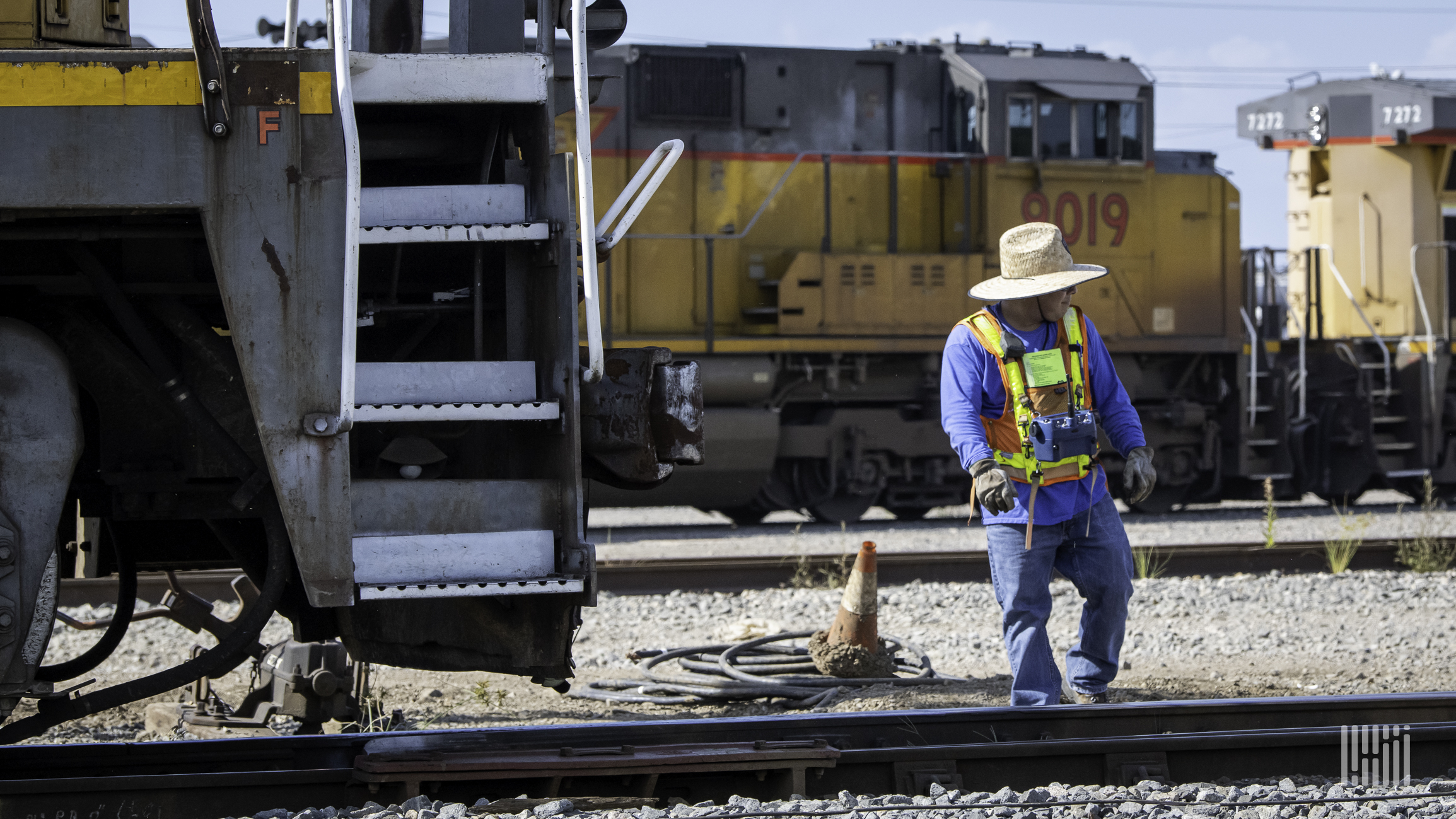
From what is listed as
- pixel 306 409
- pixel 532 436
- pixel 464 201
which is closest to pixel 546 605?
pixel 532 436

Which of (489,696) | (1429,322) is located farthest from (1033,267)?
(1429,322)

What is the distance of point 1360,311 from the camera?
13.4 m

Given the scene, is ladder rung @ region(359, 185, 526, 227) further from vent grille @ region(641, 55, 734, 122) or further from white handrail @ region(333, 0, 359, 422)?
vent grille @ region(641, 55, 734, 122)

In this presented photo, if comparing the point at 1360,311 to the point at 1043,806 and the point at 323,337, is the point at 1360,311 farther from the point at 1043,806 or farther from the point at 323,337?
the point at 323,337

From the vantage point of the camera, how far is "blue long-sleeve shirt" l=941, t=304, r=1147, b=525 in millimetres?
3996

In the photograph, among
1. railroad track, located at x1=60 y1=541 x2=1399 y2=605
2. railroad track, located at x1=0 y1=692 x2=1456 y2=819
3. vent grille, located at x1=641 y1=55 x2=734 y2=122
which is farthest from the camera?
vent grille, located at x1=641 y1=55 x2=734 y2=122

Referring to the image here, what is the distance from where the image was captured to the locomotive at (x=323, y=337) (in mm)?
2750

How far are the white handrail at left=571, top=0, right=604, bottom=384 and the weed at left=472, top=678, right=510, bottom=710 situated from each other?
7.82ft

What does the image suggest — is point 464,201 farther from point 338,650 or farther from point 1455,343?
point 1455,343

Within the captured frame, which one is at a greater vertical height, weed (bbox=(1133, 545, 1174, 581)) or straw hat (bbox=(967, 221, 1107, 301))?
straw hat (bbox=(967, 221, 1107, 301))

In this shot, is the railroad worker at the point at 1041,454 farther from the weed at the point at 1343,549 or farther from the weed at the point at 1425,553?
the weed at the point at 1425,553

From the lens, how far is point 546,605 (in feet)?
10.5

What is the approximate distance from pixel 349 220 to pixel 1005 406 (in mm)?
2151

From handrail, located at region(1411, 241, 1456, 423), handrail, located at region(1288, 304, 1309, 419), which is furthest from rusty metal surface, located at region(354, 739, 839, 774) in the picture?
handrail, located at region(1411, 241, 1456, 423)
